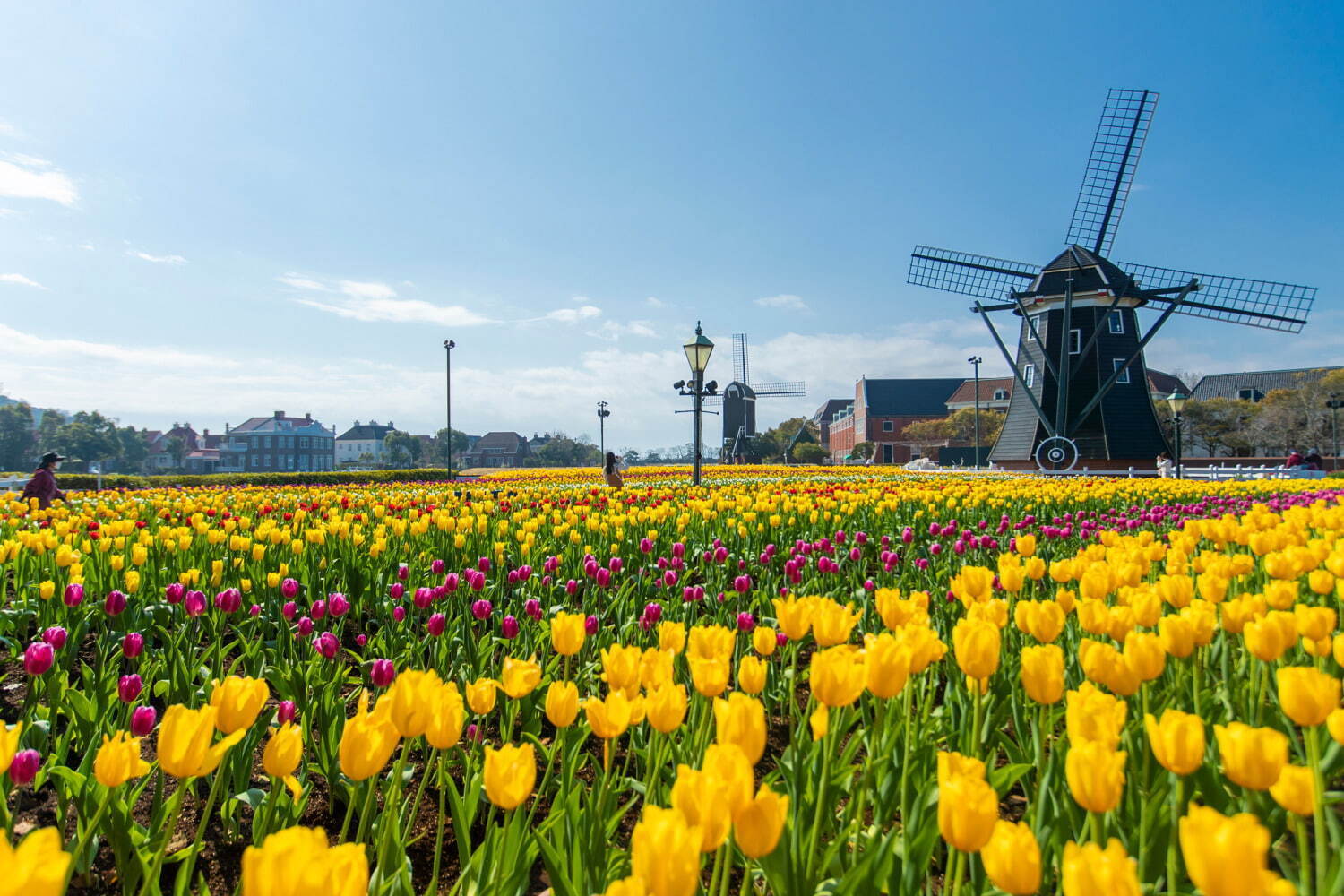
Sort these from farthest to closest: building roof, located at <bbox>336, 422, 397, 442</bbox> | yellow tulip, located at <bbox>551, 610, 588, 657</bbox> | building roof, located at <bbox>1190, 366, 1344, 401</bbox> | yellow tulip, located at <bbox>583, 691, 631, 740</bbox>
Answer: building roof, located at <bbox>336, 422, 397, 442</bbox> → building roof, located at <bbox>1190, 366, 1344, 401</bbox> → yellow tulip, located at <bbox>551, 610, 588, 657</bbox> → yellow tulip, located at <bbox>583, 691, 631, 740</bbox>

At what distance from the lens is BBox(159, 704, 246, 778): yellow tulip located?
4.24 ft

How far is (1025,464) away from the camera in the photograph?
2714cm

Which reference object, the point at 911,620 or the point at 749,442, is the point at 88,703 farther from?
the point at 749,442

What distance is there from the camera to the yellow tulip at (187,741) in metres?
1.29

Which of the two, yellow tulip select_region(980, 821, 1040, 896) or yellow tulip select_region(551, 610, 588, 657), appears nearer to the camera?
yellow tulip select_region(980, 821, 1040, 896)

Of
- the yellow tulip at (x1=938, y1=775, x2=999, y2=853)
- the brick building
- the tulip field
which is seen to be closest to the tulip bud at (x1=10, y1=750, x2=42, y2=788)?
the tulip field

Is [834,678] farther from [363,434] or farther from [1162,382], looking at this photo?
[363,434]

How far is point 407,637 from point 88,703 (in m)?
1.29

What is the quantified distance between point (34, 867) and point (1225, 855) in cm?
118

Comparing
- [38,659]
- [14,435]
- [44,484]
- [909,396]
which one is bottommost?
[38,659]

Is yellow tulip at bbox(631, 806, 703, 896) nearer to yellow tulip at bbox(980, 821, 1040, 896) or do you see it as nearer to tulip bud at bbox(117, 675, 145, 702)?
yellow tulip at bbox(980, 821, 1040, 896)

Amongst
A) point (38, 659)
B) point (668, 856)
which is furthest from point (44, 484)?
point (668, 856)

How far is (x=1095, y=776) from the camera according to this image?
1.11m

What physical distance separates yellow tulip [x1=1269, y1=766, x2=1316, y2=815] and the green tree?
10377 centimetres
